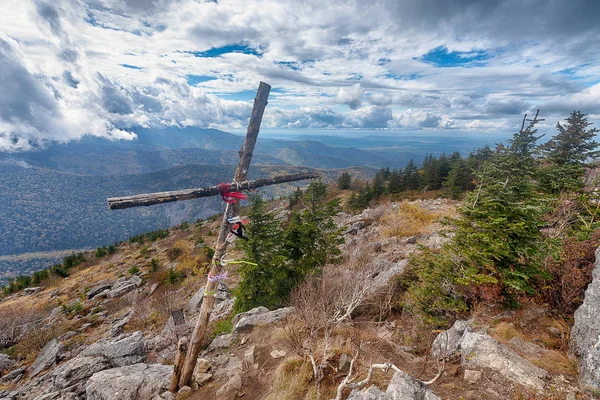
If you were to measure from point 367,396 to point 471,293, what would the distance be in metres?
5.20

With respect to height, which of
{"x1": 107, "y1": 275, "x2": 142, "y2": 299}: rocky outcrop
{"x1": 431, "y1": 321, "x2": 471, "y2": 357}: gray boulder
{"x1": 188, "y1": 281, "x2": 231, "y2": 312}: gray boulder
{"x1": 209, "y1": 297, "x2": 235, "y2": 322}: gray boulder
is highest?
{"x1": 431, "y1": 321, "x2": 471, "y2": 357}: gray boulder

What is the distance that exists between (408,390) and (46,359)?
1833 cm

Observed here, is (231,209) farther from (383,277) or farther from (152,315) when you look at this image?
(152,315)

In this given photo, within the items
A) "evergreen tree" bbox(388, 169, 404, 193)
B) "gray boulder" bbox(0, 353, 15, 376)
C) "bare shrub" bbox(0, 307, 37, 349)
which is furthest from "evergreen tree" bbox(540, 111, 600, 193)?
"bare shrub" bbox(0, 307, 37, 349)

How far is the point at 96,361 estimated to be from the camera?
911 centimetres

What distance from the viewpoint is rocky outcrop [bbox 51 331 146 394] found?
8.36 m

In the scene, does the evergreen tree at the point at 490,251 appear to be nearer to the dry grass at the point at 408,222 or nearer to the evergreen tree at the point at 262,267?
the evergreen tree at the point at 262,267

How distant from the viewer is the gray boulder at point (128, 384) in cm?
633

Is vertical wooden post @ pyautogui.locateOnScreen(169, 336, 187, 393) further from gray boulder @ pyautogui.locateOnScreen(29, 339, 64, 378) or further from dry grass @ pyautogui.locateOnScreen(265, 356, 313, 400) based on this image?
gray boulder @ pyautogui.locateOnScreen(29, 339, 64, 378)

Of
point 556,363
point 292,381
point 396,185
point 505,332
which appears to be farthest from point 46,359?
point 396,185

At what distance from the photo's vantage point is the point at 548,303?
270 inches

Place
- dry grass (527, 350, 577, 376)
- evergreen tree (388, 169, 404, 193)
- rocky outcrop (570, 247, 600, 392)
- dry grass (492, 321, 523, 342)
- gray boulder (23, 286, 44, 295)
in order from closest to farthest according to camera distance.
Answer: rocky outcrop (570, 247, 600, 392)
dry grass (527, 350, 577, 376)
dry grass (492, 321, 523, 342)
gray boulder (23, 286, 44, 295)
evergreen tree (388, 169, 404, 193)

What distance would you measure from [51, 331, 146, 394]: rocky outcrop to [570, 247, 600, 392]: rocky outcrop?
12475 millimetres

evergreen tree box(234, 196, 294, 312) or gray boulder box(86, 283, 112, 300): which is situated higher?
evergreen tree box(234, 196, 294, 312)
